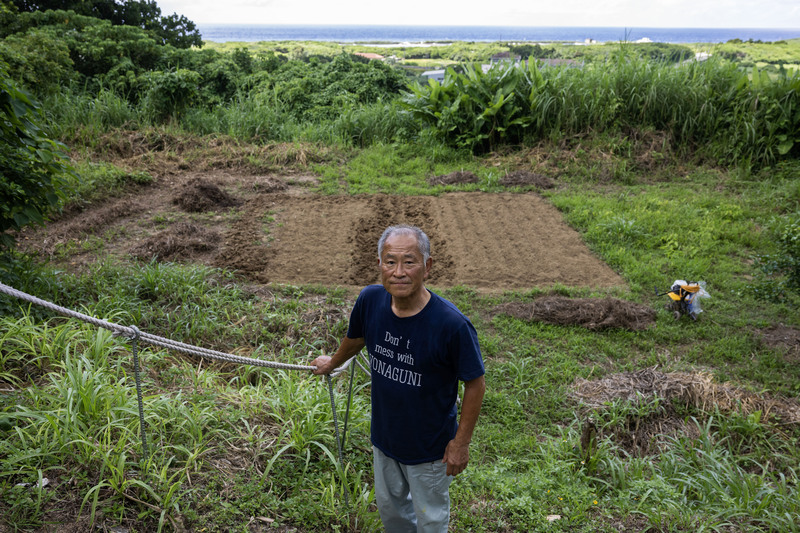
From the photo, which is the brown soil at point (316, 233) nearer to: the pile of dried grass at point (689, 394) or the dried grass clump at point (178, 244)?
the dried grass clump at point (178, 244)

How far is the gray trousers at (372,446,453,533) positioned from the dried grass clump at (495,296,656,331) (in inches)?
135

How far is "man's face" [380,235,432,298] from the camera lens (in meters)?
2.23

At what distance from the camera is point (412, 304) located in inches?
90.0

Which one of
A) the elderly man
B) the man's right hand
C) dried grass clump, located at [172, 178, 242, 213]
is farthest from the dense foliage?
the elderly man

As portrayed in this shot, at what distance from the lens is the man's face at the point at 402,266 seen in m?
2.23

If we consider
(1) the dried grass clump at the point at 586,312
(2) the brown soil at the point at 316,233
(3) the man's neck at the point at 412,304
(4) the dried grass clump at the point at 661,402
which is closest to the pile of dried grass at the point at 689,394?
(4) the dried grass clump at the point at 661,402

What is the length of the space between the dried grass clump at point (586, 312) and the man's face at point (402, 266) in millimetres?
3653

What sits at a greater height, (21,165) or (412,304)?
(21,165)

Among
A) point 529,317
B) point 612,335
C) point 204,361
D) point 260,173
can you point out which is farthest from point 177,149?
point 612,335

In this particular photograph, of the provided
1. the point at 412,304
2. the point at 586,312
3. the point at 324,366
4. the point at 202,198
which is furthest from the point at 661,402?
the point at 202,198

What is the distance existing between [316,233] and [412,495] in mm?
5660

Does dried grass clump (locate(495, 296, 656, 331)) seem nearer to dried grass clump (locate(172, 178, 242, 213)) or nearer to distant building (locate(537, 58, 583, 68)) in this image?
dried grass clump (locate(172, 178, 242, 213))

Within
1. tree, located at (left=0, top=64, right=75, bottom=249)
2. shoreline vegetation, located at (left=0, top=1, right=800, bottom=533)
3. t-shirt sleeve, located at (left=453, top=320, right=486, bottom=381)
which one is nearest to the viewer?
t-shirt sleeve, located at (left=453, top=320, right=486, bottom=381)

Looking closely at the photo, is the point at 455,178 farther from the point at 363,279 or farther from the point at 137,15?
the point at 137,15
